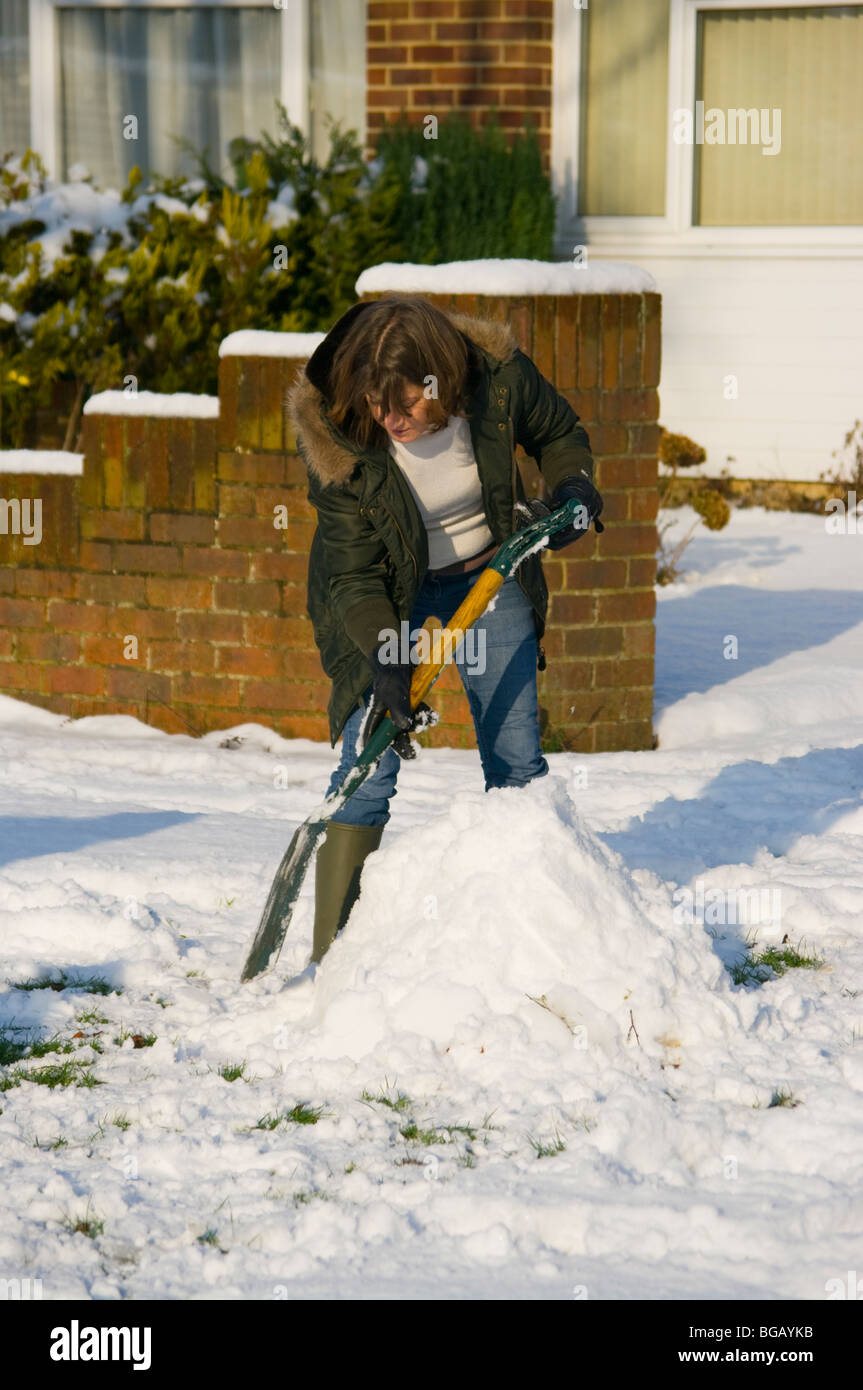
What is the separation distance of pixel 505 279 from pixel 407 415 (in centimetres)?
225

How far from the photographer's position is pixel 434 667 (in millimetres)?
3709

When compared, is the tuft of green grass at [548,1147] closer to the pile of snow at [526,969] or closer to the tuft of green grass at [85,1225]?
the pile of snow at [526,969]

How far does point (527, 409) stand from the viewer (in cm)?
394

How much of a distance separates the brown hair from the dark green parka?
64mm

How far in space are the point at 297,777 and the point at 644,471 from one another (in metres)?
1.53

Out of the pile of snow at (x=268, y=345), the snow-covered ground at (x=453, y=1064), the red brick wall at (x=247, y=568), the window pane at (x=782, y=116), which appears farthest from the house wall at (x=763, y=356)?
the snow-covered ground at (x=453, y=1064)

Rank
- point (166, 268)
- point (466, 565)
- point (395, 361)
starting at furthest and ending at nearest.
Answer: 1. point (166, 268)
2. point (466, 565)
3. point (395, 361)

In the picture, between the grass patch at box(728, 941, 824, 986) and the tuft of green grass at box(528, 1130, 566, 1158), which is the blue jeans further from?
the tuft of green grass at box(528, 1130, 566, 1158)

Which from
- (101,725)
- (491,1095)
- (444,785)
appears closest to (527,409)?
(491,1095)

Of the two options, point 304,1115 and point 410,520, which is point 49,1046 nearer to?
point 304,1115

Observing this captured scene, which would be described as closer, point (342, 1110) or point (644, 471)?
point (342, 1110)

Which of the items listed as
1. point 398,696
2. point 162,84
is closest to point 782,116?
point 162,84

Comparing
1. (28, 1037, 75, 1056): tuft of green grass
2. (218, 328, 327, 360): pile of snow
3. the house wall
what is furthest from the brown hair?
the house wall
